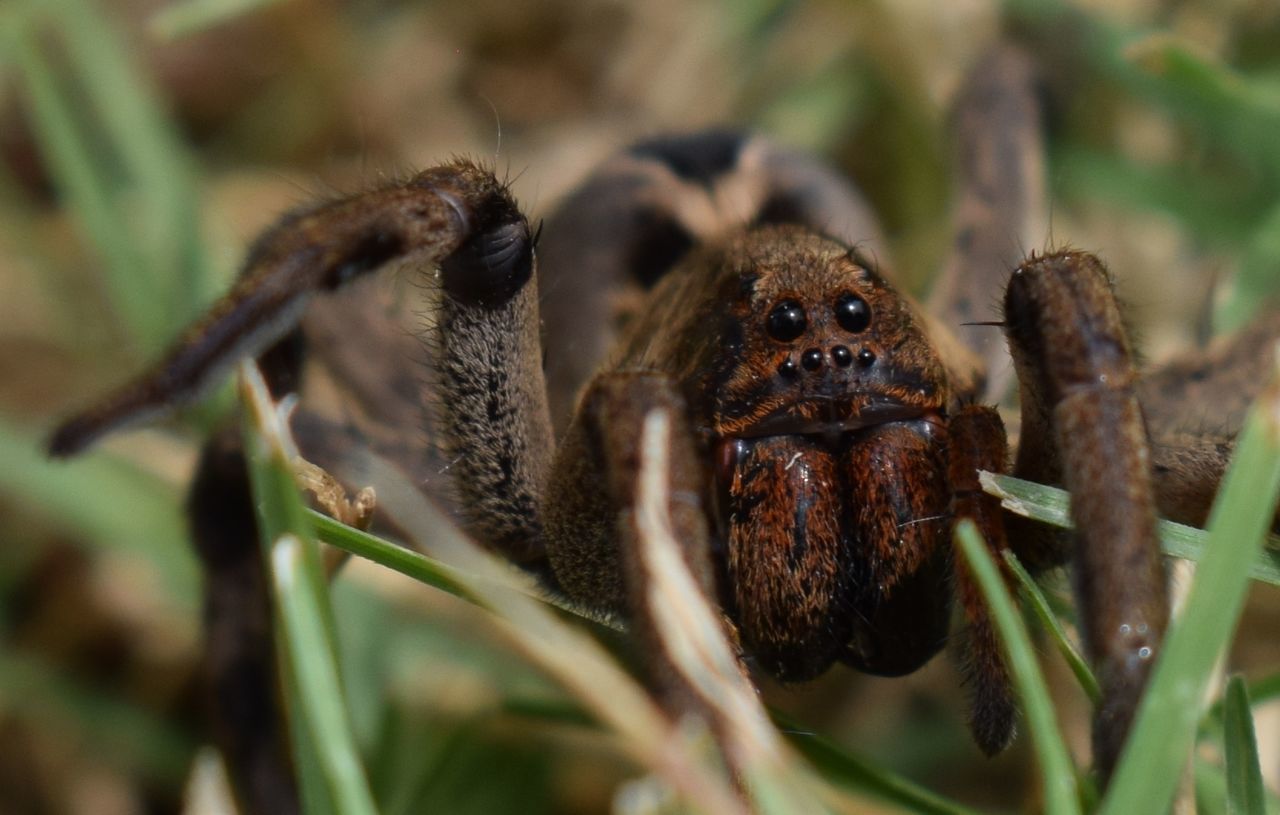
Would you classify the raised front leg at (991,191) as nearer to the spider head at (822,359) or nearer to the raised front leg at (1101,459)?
the spider head at (822,359)

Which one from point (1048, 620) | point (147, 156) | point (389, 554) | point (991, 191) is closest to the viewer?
point (1048, 620)

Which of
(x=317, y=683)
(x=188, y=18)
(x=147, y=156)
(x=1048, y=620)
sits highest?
(x=188, y=18)

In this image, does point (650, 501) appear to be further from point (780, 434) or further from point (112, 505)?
point (112, 505)

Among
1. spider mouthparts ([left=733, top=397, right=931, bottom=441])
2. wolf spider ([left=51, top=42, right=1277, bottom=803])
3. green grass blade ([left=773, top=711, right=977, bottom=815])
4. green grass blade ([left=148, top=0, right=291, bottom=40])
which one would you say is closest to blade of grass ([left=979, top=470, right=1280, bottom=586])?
wolf spider ([left=51, top=42, right=1277, bottom=803])

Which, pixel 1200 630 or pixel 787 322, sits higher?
pixel 787 322

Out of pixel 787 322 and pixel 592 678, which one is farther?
pixel 787 322

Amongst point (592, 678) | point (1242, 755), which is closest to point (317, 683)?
point (592, 678)

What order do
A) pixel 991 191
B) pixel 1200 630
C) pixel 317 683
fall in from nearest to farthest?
pixel 1200 630 → pixel 317 683 → pixel 991 191
